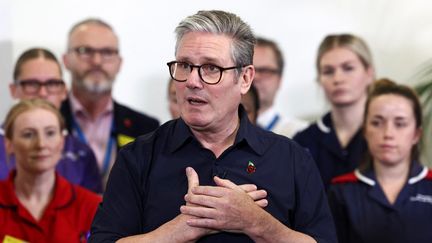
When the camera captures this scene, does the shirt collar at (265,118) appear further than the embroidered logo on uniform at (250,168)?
Yes

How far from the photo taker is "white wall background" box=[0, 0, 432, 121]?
475cm

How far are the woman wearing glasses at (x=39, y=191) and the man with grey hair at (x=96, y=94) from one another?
0.76 metres

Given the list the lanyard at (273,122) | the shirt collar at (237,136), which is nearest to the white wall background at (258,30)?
the lanyard at (273,122)

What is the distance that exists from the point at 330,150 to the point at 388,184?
0.67 metres

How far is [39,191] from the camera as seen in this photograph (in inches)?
128

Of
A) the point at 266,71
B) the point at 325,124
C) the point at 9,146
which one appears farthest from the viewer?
the point at 266,71

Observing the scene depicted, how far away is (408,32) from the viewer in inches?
196

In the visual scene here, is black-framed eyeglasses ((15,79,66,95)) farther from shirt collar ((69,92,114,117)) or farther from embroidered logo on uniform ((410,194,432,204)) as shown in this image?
embroidered logo on uniform ((410,194,432,204))

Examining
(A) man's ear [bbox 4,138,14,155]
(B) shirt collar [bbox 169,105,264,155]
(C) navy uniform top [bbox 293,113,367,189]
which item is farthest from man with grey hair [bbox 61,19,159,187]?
(B) shirt collar [bbox 169,105,264,155]

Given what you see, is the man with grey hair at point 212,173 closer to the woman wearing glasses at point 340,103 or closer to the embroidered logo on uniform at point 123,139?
the woman wearing glasses at point 340,103

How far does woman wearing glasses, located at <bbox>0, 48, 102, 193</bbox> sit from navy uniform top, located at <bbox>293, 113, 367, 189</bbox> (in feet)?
3.41

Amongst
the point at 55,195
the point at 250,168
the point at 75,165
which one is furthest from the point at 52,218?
the point at 250,168

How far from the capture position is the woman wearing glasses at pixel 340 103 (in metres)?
3.92

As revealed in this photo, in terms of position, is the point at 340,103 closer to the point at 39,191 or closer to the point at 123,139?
the point at 123,139
